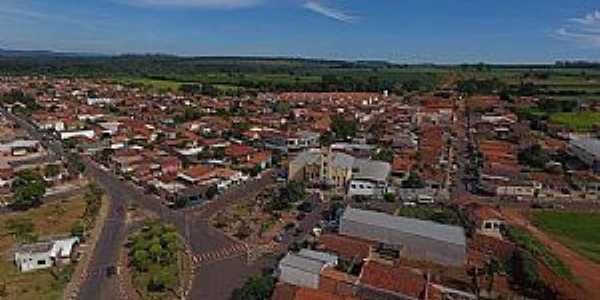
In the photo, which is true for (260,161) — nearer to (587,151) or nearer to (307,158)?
(307,158)

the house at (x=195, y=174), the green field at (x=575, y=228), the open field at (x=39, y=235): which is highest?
the house at (x=195, y=174)

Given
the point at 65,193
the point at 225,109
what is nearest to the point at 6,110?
the point at 225,109

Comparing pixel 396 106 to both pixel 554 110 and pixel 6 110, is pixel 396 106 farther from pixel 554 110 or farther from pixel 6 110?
pixel 6 110

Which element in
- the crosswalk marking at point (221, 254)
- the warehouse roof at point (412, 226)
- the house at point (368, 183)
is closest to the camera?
the warehouse roof at point (412, 226)

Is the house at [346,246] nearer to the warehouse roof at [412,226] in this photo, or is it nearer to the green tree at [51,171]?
the warehouse roof at [412,226]

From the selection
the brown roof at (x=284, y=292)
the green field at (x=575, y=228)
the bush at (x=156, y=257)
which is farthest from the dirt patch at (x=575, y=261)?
the bush at (x=156, y=257)

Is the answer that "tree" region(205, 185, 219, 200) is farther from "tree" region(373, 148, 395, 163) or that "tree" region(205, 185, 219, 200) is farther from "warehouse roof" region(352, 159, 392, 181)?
"tree" region(373, 148, 395, 163)

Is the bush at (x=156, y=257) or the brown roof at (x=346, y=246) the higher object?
the brown roof at (x=346, y=246)

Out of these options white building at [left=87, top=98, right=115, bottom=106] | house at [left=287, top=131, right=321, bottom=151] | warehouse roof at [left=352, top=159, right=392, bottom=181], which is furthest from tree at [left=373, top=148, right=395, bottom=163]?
white building at [left=87, top=98, right=115, bottom=106]
